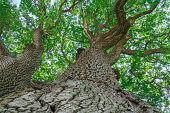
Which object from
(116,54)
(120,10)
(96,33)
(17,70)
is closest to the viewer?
(17,70)

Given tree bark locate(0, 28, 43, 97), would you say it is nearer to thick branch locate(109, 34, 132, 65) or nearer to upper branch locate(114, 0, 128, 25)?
thick branch locate(109, 34, 132, 65)

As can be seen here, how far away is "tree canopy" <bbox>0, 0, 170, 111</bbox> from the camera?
5.82 m

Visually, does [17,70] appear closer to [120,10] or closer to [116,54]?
[120,10]

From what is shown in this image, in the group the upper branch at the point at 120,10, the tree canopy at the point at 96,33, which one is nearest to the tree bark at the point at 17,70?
the tree canopy at the point at 96,33

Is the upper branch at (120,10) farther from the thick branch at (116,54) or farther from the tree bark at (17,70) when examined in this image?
the tree bark at (17,70)

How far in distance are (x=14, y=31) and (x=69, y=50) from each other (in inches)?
156

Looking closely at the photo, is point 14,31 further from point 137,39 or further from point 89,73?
point 137,39

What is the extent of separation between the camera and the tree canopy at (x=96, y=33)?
19.1ft

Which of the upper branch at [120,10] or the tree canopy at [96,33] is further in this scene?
the tree canopy at [96,33]

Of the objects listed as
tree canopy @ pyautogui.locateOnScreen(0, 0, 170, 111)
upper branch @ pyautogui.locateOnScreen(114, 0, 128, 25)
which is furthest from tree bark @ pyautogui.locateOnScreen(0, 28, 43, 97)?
upper branch @ pyautogui.locateOnScreen(114, 0, 128, 25)

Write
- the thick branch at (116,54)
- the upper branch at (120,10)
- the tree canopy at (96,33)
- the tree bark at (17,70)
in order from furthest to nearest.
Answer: the tree canopy at (96,33) < the thick branch at (116,54) < the upper branch at (120,10) < the tree bark at (17,70)

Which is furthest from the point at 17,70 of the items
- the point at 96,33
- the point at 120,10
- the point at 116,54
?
the point at 96,33

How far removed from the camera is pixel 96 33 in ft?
22.8

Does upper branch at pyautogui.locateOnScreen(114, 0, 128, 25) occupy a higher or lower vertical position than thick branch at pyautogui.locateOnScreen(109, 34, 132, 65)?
higher
